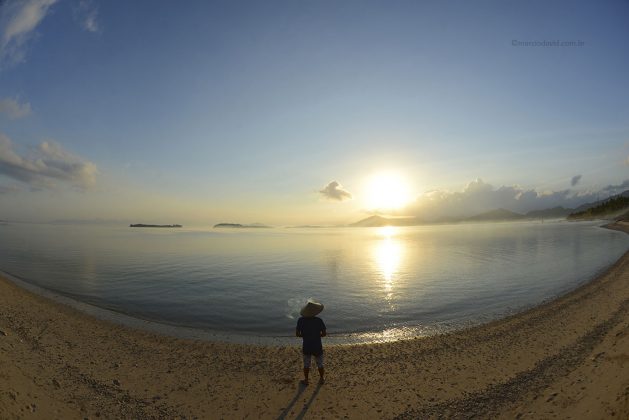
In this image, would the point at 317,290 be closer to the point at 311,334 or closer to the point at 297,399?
the point at 311,334

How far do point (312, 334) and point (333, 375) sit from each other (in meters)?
2.23

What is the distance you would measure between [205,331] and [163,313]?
17.9ft

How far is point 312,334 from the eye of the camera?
11133 millimetres

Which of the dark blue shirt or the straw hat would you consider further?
the straw hat

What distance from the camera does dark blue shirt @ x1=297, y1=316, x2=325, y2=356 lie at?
11094mm

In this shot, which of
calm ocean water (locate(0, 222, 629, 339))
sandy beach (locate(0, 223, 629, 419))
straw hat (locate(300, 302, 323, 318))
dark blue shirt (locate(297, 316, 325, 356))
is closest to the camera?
sandy beach (locate(0, 223, 629, 419))

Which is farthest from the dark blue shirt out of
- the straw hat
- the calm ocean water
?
the calm ocean water

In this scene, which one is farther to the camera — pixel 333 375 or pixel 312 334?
pixel 333 375

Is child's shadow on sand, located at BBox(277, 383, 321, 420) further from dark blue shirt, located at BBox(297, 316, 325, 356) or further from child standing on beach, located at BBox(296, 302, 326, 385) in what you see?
dark blue shirt, located at BBox(297, 316, 325, 356)

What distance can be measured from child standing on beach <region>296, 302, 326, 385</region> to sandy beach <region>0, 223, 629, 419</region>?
82cm

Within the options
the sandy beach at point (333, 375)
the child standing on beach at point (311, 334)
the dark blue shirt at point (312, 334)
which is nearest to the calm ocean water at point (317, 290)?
the sandy beach at point (333, 375)

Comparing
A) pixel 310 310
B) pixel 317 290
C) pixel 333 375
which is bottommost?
pixel 317 290

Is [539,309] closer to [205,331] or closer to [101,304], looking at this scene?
[205,331]

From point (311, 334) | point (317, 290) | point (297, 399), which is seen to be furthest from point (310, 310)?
point (317, 290)
